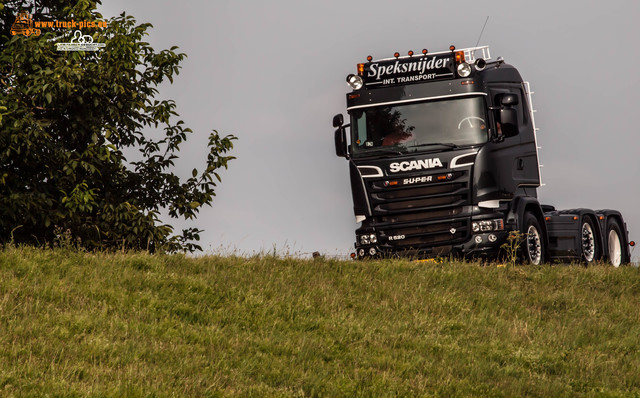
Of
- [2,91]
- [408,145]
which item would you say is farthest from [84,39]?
[408,145]

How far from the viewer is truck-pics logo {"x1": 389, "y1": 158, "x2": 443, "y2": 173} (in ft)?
53.6

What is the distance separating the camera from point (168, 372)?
28.7 ft

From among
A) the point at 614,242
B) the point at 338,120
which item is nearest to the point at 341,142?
the point at 338,120

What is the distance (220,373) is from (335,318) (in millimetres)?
2969

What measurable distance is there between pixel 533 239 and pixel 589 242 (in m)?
3.16

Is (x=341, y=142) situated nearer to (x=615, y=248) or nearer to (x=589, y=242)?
(x=589, y=242)

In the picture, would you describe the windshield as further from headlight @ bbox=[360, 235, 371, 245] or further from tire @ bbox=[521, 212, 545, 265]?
tire @ bbox=[521, 212, 545, 265]

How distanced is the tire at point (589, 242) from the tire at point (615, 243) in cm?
120

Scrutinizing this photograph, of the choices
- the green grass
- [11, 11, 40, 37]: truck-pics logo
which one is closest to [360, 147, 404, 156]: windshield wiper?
the green grass

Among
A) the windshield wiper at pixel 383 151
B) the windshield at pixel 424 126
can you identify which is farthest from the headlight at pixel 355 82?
the windshield wiper at pixel 383 151

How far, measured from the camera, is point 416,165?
16406 millimetres

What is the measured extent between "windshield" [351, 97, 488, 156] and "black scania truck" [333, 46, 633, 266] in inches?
0.8

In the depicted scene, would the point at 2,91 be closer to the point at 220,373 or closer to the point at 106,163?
the point at 106,163

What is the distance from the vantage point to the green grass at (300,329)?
29.1 feet
